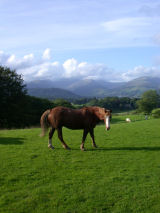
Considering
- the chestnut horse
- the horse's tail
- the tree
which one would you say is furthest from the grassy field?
the tree

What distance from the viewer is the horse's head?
11.2m

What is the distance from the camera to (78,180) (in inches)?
302

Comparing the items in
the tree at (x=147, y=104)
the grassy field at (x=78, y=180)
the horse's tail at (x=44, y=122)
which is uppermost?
the tree at (x=147, y=104)

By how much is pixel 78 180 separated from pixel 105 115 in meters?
4.62

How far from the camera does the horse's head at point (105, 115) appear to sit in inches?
440

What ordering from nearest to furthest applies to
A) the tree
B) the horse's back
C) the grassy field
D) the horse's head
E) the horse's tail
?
the grassy field → the horse's head → the horse's back → the horse's tail → the tree

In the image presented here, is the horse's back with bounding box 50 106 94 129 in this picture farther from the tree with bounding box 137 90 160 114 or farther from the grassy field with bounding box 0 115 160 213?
the tree with bounding box 137 90 160 114

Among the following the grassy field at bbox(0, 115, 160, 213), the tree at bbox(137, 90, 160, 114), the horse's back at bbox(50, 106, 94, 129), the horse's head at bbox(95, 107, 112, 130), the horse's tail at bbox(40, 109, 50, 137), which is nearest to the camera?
the grassy field at bbox(0, 115, 160, 213)

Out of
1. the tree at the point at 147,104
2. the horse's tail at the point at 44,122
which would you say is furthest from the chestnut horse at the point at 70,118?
the tree at the point at 147,104

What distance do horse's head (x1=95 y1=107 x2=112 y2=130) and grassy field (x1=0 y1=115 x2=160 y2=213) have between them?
168 centimetres

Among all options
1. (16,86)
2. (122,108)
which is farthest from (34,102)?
(122,108)

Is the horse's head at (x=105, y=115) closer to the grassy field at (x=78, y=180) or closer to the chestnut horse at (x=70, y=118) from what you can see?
the chestnut horse at (x=70, y=118)

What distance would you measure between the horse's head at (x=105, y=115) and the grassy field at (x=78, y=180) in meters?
1.68

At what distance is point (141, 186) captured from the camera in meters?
7.43
